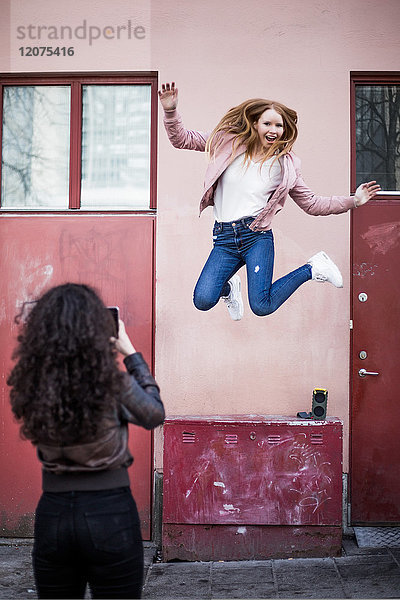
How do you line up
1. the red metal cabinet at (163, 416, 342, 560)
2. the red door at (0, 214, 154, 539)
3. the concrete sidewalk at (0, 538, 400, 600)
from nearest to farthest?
the concrete sidewalk at (0, 538, 400, 600), the red metal cabinet at (163, 416, 342, 560), the red door at (0, 214, 154, 539)

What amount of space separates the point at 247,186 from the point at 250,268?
0.60m

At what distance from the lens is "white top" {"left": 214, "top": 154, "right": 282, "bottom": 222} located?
16.7 feet

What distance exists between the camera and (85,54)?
19.0 feet

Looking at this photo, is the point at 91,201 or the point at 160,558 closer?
the point at 160,558

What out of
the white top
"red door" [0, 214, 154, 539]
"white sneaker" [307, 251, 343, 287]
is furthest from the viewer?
"red door" [0, 214, 154, 539]

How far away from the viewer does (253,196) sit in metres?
5.11

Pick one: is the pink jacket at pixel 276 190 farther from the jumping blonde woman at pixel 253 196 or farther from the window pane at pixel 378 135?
the window pane at pixel 378 135

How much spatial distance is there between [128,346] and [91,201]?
330 cm

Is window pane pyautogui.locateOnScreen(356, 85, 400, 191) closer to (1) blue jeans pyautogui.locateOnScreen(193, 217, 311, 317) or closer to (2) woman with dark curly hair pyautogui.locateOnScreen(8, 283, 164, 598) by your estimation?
(1) blue jeans pyautogui.locateOnScreen(193, 217, 311, 317)

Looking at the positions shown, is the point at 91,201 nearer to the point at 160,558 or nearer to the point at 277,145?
the point at 277,145

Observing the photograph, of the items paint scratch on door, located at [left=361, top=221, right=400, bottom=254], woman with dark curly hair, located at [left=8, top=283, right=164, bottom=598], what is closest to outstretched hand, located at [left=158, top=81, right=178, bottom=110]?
paint scratch on door, located at [left=361, top=221, right=400, bottom=254]

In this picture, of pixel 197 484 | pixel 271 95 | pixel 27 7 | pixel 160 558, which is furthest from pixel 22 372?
pixel 27 7

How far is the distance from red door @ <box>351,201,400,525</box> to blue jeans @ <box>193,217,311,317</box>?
982 mm

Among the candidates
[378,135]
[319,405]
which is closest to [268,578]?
[319,405]
